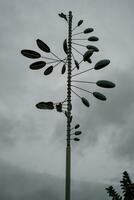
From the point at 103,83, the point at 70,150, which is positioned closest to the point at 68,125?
the point at 70,150

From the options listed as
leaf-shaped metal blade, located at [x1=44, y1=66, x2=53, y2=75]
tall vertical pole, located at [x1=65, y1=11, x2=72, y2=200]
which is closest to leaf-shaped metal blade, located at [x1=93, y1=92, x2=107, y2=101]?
tall vertical pole, located at [x1=65, y1=11, x2=72, y2=200]

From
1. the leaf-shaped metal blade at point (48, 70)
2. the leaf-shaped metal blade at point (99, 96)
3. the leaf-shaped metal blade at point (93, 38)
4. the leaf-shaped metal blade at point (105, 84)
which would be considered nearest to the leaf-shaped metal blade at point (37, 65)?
the leaf-shaped metal blade at point (48, 70)

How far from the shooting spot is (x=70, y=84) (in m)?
13.1

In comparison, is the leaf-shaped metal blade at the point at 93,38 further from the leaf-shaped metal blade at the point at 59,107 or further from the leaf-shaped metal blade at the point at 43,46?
the leaf-shaped metal blade at the point at 59,107

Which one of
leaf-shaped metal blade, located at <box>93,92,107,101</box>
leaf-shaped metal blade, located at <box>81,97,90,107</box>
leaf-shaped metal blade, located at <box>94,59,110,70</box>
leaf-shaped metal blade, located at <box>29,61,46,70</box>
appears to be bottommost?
leaf-shaped metal blade, located at <box>81,97,90,107</box>

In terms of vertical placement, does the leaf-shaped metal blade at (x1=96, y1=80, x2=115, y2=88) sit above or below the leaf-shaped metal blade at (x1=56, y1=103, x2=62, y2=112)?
above

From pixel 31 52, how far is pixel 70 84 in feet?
5.61

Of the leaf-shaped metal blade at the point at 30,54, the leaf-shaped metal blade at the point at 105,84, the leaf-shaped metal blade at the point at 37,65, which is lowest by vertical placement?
the leaf-shaped metal blade at the point at 105,84

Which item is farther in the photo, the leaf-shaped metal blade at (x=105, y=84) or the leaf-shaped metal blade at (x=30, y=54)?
the leaf-shaped metal blade at (x=30, y=54)

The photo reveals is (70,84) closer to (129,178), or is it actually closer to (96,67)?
(96,67)

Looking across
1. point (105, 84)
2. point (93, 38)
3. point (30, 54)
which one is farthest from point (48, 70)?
point (105, 84)

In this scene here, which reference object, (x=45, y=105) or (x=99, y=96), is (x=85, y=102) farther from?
(x=45, y=105)

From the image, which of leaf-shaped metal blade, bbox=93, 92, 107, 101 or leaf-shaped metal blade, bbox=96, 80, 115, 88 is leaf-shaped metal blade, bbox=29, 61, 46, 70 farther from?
leaf-shaped metal blade, bbox=93, 92, 107, 101

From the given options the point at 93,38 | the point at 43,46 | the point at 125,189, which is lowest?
the point at 125,189
